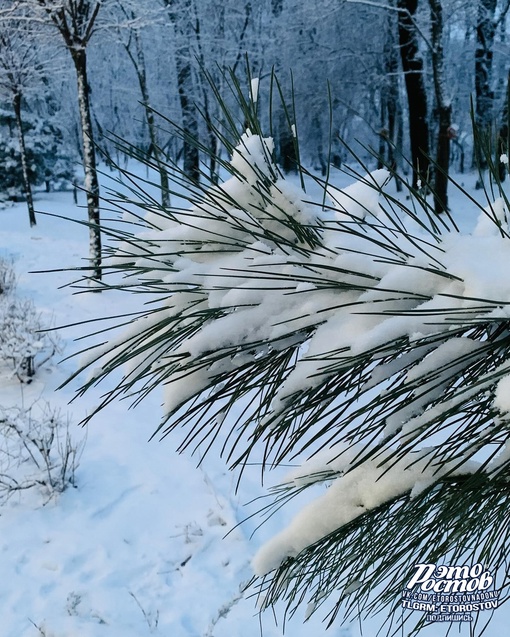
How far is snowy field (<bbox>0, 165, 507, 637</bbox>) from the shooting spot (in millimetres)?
2855

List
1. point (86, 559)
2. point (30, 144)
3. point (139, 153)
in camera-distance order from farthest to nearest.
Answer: point (30, 144), point (86, 559), point (139, 153)

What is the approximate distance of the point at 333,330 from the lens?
0.64 m

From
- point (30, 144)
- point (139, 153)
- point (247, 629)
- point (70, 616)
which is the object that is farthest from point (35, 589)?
point (30, 144)

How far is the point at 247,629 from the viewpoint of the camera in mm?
2801

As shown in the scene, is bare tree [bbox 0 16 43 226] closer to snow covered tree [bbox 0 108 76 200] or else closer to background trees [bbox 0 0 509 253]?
background trees [bbox 0 0 509 253]

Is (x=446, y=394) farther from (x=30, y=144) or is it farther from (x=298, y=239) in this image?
(x=30, y=144)

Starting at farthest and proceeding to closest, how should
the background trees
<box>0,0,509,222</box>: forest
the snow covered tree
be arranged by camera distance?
the snow covered tree → <box>0,0,509,222</box>: forest → the background trees

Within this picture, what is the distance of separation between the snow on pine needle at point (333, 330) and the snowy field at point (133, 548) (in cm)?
199

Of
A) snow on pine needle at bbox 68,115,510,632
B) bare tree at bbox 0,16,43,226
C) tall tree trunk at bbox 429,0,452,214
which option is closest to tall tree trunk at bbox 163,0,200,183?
bare tree at bbox 0,16,43,226

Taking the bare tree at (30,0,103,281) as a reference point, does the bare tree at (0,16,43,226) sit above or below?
above

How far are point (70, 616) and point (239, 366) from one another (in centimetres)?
288

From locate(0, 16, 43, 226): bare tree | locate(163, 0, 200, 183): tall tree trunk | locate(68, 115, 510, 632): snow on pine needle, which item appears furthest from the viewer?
locate(163, 0, 200, 183): tall tree trunk

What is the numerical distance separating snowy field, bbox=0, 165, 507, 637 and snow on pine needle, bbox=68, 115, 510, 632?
1.99m

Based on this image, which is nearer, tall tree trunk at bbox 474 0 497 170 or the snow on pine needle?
the snow on pine needle
